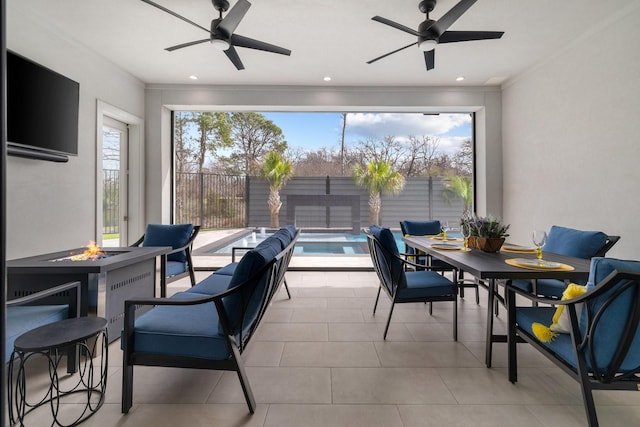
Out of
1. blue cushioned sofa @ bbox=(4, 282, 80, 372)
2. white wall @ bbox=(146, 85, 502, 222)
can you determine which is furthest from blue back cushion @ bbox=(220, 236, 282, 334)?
white wall @ bbox=(146, 85, 502, 222)

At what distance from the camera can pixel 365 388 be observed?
1.78 meters

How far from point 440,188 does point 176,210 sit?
5.34 meters

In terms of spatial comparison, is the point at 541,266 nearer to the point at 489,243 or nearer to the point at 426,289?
the point at 489,243

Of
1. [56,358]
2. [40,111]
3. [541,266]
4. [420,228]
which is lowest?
[56,358]

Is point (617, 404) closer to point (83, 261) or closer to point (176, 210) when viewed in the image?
point (83, 261)

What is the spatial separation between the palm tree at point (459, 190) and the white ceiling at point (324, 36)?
1803 mm

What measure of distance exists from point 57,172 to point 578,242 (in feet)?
16.6

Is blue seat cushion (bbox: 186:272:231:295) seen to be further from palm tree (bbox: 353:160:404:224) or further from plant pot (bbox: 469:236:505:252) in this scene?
palm tree (bbox: 353:160:404:224)

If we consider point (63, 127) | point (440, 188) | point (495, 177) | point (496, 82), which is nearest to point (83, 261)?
point (63, 127)

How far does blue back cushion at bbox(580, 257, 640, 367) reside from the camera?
1205mm

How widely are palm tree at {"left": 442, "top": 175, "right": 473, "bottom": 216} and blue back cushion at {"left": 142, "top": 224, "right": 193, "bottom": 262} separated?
4.49m

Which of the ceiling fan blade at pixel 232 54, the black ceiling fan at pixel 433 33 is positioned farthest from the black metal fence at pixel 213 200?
the black ceiling fan at pixel 433 33

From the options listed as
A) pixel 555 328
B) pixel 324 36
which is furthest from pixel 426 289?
pixel 324 36

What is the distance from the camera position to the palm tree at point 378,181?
652cm
